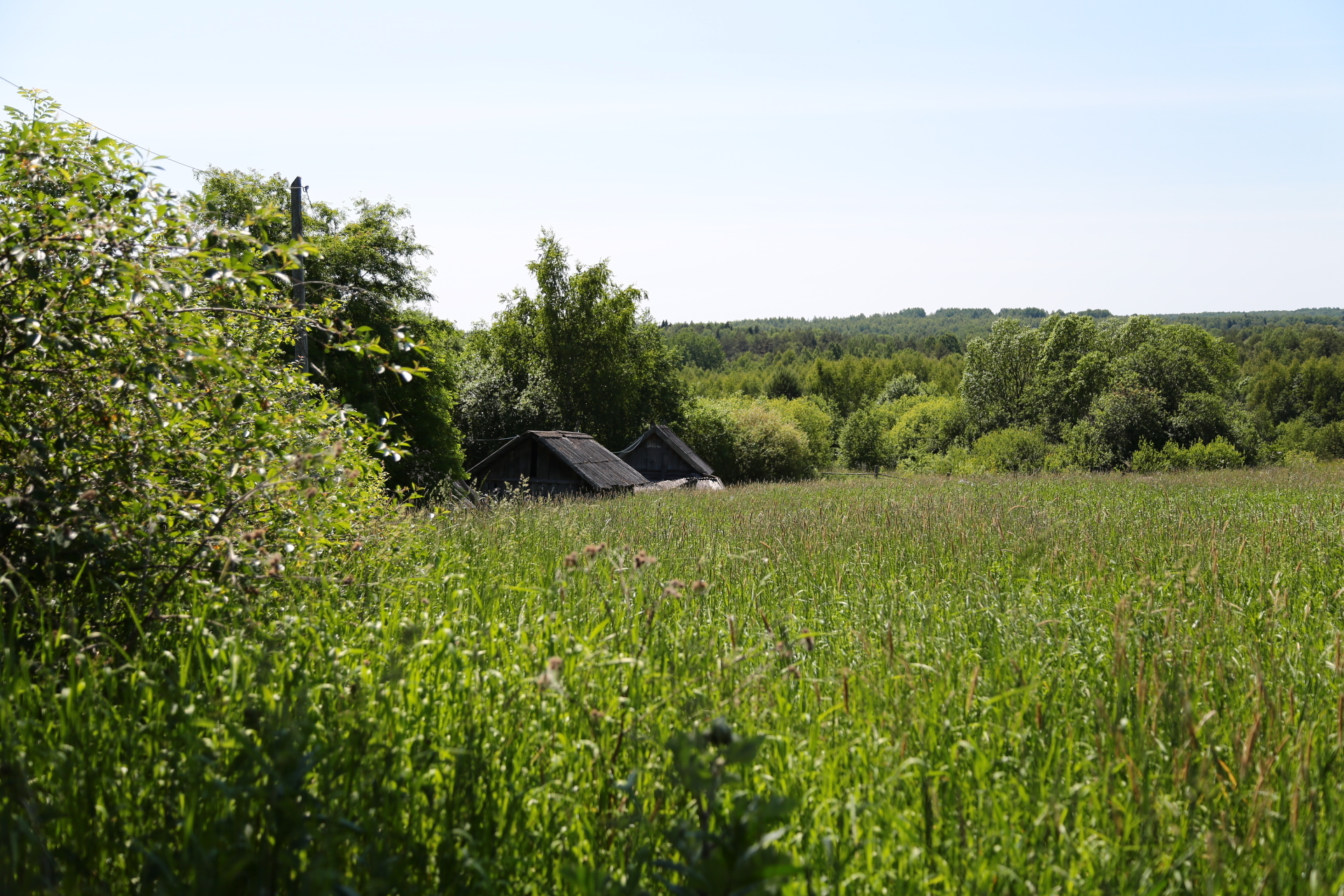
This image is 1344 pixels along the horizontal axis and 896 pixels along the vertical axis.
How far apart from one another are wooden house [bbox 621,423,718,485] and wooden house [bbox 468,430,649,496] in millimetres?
6348

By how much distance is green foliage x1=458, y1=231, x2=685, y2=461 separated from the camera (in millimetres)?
43312

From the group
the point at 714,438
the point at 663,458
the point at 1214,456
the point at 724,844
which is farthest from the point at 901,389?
the point at 724,844

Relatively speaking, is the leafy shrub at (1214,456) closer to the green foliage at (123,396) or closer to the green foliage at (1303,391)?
the green foliage at (123,396)

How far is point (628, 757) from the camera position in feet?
8.61

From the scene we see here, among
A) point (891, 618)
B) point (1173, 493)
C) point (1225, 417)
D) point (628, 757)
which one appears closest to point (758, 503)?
point (1173, 493)

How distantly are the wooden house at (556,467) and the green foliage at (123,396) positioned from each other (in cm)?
2341

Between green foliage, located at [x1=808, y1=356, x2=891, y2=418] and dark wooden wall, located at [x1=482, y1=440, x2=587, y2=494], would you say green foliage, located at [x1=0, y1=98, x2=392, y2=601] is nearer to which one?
dark wooden wall, located at [x1=482, y1=440, x2=587, y2=494]

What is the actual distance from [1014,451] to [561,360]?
2848 cm

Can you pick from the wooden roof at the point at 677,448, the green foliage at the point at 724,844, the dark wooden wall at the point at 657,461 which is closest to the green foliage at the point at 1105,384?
the wooden roof at the point at 677,448

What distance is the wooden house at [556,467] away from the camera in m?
28.2

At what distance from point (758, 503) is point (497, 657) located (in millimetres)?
10575

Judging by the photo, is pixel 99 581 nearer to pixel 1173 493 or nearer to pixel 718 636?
pixel 718 636

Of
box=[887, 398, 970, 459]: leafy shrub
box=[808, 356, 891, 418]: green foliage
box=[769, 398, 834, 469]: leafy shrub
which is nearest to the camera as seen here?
box=[769, 398, 834, 469]: leafy shrub

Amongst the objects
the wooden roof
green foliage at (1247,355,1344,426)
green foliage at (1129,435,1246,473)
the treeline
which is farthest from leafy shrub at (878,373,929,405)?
the wooden roof
